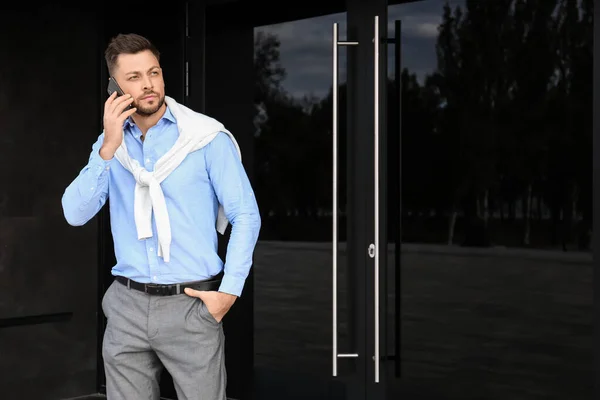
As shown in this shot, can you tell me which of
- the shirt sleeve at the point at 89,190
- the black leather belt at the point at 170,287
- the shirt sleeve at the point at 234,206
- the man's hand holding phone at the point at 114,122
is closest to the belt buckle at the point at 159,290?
the black leather belt at the point at 170,287

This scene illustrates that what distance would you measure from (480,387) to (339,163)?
43.8 inches

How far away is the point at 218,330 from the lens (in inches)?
119

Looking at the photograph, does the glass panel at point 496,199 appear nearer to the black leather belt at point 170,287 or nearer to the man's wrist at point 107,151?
the black leather belt at point 170,287

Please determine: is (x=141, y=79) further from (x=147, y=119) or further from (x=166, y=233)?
(x=166, y=233)

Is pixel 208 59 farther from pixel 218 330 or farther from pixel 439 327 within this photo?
pixel 218 330

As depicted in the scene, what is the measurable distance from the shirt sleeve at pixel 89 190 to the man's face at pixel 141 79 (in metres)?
0.17

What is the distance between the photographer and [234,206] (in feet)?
9.70

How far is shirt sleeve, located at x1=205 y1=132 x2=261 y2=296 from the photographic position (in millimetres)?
2920

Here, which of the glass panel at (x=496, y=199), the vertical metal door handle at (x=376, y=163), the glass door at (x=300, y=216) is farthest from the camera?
the glass door at (x=300, y=216)

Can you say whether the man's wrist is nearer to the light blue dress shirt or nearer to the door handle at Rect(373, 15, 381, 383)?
the light blue dress shirt

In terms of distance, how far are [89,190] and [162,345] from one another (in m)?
0.50

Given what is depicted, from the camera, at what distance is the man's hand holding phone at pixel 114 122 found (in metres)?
→ 2.86

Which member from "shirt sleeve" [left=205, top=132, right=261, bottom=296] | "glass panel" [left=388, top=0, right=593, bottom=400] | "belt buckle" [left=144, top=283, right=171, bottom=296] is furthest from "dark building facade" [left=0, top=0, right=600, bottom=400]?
"belt buckle" [left=144, top=283, right=171, bottom=296]

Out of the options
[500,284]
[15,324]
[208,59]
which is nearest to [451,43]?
[500,284]
